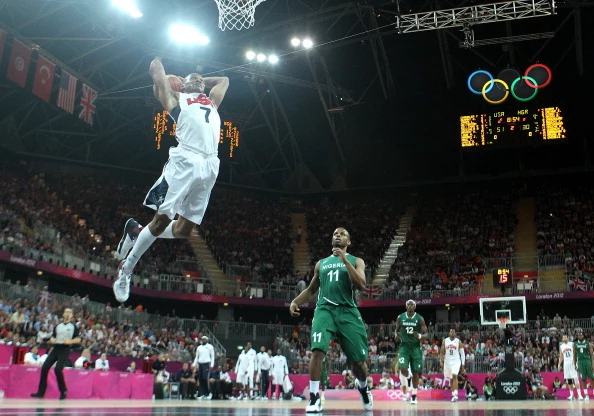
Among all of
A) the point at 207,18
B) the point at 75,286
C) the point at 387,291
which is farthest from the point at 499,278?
the point at 75,286

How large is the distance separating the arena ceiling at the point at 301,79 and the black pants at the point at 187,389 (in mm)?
12626

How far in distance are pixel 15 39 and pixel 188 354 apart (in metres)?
13.6

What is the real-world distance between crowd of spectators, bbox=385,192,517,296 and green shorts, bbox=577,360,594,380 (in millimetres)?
12339

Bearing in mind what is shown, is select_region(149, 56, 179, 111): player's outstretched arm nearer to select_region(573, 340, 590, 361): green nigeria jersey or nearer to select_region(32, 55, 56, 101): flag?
select_region(573, 340, 590, 361): green nigeria jersey

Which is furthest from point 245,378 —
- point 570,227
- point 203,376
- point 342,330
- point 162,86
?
point 570,227

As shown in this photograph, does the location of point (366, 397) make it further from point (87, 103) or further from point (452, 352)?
point (87, 103)

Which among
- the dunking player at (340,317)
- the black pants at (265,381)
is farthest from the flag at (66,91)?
the dunking player at (340,317)

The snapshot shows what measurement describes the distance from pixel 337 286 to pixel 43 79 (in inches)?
796

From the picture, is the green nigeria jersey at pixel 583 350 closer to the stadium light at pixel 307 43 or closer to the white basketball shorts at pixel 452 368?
the white basketball shorts at pixel 452 368

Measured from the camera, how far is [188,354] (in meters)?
25.9

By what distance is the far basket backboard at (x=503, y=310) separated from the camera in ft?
78.3

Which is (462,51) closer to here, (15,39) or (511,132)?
(511,132)

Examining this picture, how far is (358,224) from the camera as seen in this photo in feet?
127

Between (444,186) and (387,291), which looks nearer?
(387,291)
